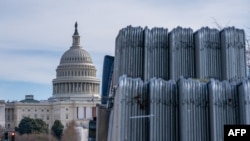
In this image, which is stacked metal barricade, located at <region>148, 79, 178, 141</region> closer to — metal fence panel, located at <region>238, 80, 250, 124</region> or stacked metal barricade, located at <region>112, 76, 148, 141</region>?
stacked metal barricade, located at <region>112, 76, 148, 141</region>

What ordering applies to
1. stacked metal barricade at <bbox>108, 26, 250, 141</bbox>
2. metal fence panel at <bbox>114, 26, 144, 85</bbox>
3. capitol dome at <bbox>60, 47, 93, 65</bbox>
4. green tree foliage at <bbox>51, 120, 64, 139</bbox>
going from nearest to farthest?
stacked metal barricade at <bbox>108, 26, 250, 141</bbox> < metal fence panel at <bbox>114, 26, 144, 85</bbox> < green tree foliage at <bbox>51, 120, 64, 139</bbox> < capitol dome at <bbox>60, 47, 93, 65</bbox>

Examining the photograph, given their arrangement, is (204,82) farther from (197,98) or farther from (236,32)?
(236,32)

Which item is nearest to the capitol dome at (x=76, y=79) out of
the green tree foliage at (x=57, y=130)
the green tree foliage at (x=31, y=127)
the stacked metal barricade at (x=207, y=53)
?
the green tree foliage at (x=57, y=130)

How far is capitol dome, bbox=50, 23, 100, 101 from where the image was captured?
139 metres

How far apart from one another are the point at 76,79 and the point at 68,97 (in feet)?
16.9

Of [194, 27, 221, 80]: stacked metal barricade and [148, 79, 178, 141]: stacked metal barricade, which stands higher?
[194, 27, 221, 80]: stacked metal barricade

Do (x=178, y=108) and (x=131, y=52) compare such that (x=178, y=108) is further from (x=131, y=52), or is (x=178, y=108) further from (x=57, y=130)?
(x=57, y=130)

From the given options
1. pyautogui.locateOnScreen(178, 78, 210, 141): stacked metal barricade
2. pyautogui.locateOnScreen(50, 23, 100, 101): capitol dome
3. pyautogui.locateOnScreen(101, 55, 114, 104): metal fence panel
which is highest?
pyautogui.locateOnScreen(50, 23, 100, 101): capitol dome

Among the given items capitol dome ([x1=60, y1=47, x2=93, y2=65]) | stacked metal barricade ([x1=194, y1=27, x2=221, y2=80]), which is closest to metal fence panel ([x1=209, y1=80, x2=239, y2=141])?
stacked metal barricade ([x1=194, y1=27, x2=221, y2=80])

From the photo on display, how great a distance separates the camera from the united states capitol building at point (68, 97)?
13825cm

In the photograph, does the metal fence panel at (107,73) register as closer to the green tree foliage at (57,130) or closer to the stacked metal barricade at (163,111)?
the stacked metal barricade at (163,111)

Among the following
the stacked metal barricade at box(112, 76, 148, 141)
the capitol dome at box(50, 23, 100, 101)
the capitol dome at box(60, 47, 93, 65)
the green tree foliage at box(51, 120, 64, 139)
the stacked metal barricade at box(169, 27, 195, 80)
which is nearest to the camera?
the stacked metal barricade at box(112, 76, 148, 141)

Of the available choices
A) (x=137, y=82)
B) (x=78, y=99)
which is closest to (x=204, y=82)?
(x=137, y=82)

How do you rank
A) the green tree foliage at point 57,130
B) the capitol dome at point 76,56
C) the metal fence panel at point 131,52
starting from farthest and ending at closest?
1. the capitol dome at point 76,56
2. the green tree foliage at point 57,130
3. the metal fence panel at point 131,52
